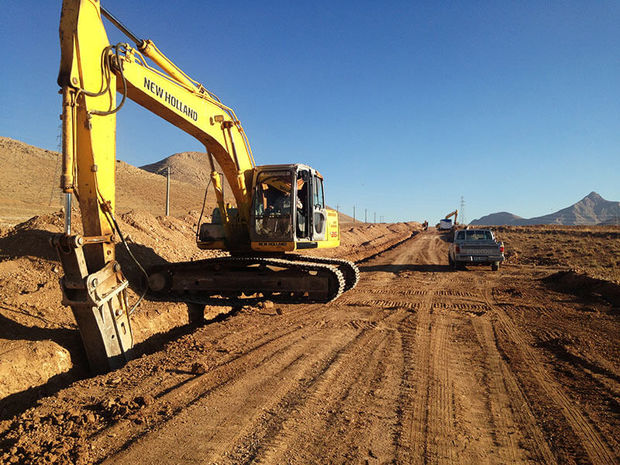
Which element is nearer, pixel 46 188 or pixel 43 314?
pixel 43 314

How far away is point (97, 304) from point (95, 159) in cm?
207

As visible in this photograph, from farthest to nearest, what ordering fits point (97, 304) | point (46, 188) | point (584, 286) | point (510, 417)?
point (46, 188) < point (584, 286) < point (97, 304) < point (510, 417)

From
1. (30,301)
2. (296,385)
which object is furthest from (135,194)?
(296,385)

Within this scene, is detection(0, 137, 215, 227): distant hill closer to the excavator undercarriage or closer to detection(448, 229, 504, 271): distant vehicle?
the excavator undercarriage

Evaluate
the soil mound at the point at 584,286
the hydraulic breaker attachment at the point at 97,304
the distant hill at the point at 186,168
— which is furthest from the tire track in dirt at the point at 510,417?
the distant hill at the point at 186,168

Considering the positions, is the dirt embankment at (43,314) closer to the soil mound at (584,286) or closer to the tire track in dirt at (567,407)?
the tire track in dirt at (567,407)

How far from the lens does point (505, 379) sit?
206 inches

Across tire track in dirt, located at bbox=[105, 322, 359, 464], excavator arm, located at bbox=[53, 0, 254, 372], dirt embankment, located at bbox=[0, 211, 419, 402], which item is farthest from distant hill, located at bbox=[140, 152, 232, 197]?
tire track in dirt, located at bbox=[105, 322, 359, 464]

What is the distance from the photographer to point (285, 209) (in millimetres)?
8648

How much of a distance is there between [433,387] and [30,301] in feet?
22.8

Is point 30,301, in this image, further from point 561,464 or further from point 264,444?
point 561,464

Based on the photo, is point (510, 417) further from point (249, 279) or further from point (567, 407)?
point (249, 279)

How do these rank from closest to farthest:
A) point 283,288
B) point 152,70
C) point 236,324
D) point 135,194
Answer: point 152,70 < point 236,324 < point 283,288 < point 135,194

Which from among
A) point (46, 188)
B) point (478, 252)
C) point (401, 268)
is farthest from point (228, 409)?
point (46, 188)
